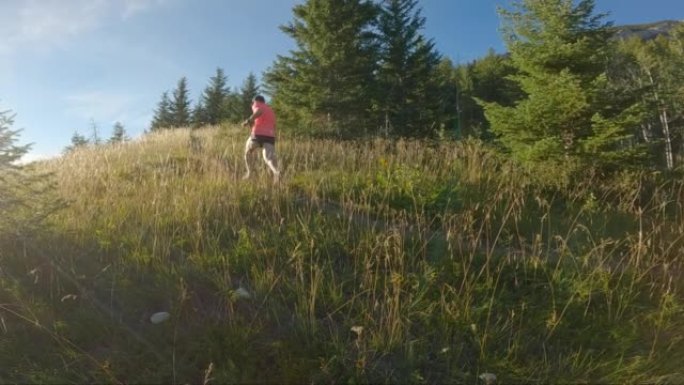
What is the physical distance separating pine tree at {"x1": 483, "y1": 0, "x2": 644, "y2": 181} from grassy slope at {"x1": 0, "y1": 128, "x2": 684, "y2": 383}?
10.6 feet

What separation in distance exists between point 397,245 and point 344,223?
3.21 feet

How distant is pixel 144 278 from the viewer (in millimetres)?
3885

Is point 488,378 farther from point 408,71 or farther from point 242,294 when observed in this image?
point 408,71

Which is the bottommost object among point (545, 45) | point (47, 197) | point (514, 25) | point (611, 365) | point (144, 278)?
point (611, 365)

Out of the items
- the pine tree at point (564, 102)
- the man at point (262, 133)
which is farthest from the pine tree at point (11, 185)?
the pine tree at point (564, 102)

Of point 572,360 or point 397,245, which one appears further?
point 397,245

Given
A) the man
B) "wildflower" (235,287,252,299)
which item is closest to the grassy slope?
"wildflower" (235,287,252,299)

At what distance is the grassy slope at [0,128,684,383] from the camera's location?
115 inches

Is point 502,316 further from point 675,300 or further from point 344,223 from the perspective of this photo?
point 344,223

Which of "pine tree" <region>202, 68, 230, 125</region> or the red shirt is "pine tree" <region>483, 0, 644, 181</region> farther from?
"pine tree" <region>202, 68, 230, 125</region>

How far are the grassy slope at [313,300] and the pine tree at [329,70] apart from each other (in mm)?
11832

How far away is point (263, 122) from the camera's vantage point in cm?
919

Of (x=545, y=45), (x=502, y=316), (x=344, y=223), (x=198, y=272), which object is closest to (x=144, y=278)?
(x=198, y=272)

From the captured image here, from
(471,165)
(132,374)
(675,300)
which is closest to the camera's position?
(132,374)
